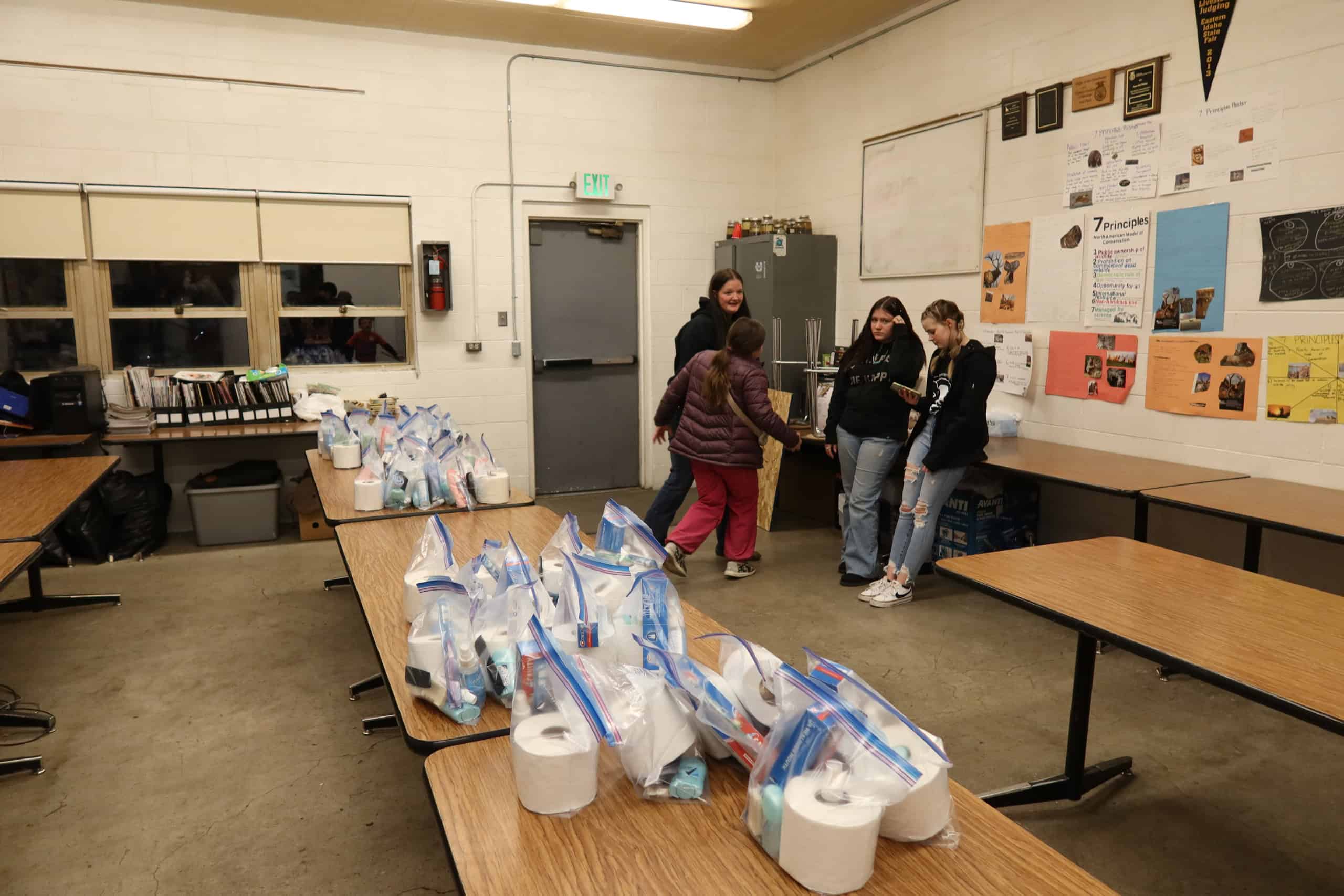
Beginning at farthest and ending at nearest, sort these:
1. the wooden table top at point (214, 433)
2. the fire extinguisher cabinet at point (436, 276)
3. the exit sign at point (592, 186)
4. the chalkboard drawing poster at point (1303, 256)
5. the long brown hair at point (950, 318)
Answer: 1. the exit sign at point (592, 186)
2. the fire extinguisher cabinet at point (436, 276)
3. the wooden table top at point (214, 433)
4. the long brown hair at point (950, 318)
5. the chalkboard drawing poster at point (1303, 256)

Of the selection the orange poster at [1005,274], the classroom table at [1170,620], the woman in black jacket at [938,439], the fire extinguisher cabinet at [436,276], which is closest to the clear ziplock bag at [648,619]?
the classroom table at [1170,620]

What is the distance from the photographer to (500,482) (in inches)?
126

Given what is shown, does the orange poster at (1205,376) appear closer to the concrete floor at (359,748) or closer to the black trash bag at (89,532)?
the concrete floor at (359,748)

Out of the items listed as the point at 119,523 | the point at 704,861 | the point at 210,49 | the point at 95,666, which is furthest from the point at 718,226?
the point at 704,861

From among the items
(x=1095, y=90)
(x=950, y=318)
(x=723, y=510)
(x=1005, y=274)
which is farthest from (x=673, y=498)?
Answer: (x=1095, y=90)

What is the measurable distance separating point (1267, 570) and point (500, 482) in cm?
328

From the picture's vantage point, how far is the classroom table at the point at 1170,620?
1651mm

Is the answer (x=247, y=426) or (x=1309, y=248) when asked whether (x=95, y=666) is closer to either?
(x=247, y=426)

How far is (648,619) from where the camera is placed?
1594 mm

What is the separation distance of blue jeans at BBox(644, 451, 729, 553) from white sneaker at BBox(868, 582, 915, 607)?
0.94 meters

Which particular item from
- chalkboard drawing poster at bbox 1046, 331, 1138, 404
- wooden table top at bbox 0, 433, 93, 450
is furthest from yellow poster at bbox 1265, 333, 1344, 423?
wooden table top at bbox 0, 433, 93, 450

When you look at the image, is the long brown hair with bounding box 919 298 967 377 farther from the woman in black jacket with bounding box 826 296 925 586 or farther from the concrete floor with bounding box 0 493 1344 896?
the concrete floor with bounding box 0 493 1344 896

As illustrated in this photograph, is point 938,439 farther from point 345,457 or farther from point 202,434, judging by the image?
point 202,434

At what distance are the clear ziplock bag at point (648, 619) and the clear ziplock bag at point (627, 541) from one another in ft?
1.05
